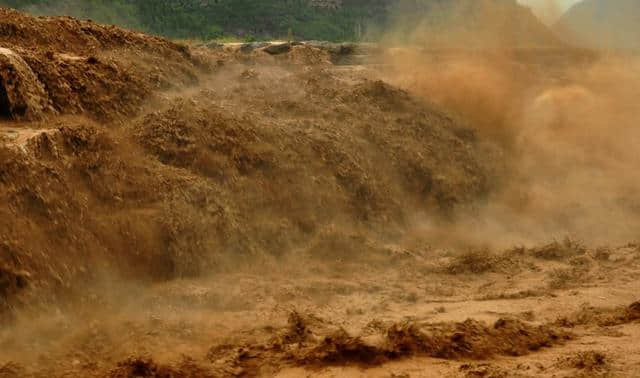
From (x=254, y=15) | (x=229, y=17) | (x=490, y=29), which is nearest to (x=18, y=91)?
(x=490, y=29)

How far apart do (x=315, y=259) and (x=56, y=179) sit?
8.61ft

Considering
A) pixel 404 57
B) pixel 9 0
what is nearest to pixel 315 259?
pixel 404 57

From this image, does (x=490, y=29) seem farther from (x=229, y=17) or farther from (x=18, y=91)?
(x=229, y=17)

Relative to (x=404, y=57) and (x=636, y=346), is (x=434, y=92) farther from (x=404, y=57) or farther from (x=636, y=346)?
(x=636, y=346)

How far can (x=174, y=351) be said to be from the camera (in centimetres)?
486

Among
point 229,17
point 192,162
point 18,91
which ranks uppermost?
point 18,91

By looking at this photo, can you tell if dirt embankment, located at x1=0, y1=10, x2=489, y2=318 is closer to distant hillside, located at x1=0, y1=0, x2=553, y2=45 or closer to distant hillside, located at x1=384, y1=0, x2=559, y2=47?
distant hillside, located at x1=384, y1=0, x2=559, y2=47

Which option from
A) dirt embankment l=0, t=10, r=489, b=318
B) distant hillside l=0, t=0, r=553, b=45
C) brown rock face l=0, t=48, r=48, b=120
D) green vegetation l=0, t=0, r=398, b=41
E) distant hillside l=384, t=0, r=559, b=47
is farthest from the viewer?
green vegetation l=0, t=0, r=398, b=41

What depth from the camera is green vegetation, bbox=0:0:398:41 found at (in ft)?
109

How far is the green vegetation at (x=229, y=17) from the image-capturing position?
33.3m

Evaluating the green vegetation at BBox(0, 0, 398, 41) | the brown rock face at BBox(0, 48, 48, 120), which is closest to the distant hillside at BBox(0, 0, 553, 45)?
the green vegetation at BBox(0, 0, 398, 41)

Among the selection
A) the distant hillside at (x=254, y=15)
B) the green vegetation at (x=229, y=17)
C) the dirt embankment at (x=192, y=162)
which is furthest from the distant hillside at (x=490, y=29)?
the green vegetation at (x=229, y=17)

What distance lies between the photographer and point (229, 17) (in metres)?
37.4

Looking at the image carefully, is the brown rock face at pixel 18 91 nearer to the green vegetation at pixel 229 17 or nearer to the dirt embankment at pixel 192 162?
the dirt embankment at pixel 192 162
